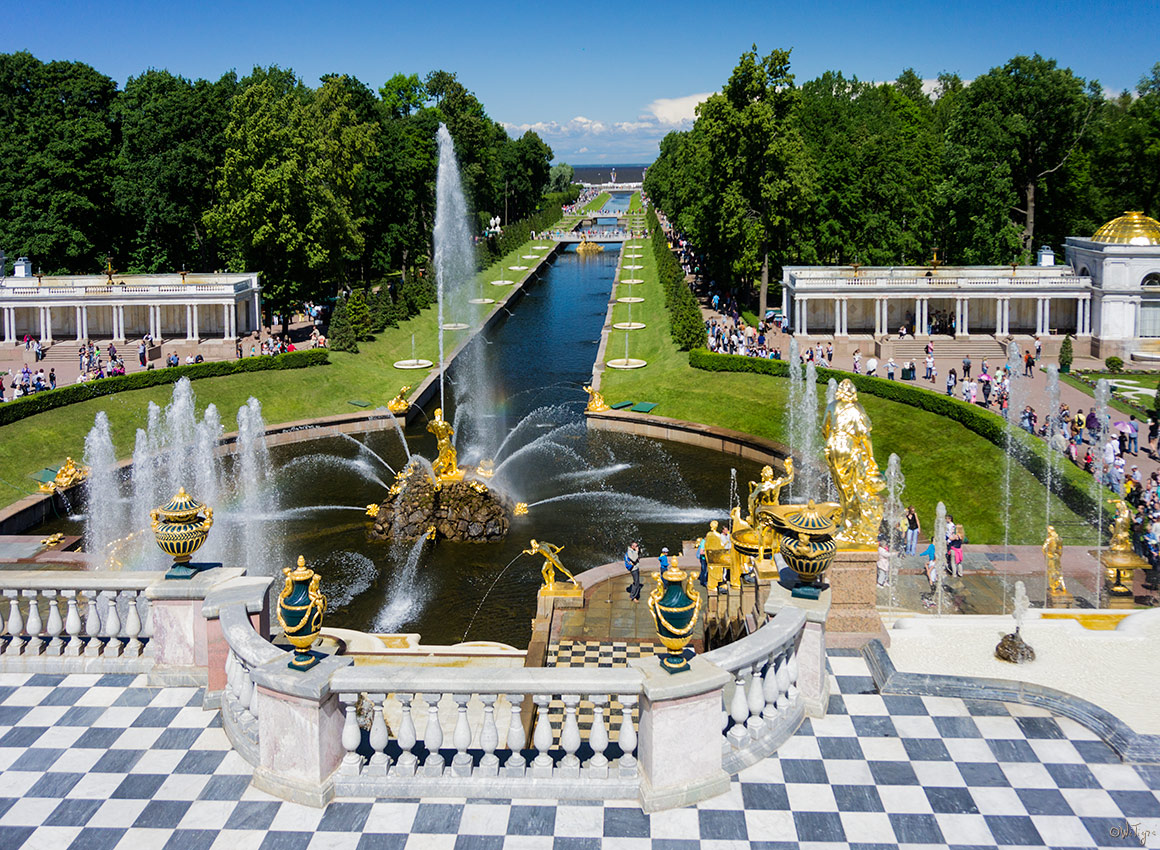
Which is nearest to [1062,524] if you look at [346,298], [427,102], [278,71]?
[346,298]

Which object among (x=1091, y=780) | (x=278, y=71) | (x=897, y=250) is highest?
(x=278, y=71)

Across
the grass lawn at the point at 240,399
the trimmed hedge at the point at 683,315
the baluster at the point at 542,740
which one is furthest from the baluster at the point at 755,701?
the trimmed hedge at the point at 683,315

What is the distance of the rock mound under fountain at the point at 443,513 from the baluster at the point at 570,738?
23.9 meters

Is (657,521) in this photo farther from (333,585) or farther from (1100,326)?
(1100,326)

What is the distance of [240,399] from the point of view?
53844 mm

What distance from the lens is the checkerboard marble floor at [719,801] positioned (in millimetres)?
10789

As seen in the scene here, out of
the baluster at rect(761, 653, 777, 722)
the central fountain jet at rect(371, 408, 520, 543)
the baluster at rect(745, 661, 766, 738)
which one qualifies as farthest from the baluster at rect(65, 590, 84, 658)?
the central fountain jet at rect(371, 408, 520, 543)

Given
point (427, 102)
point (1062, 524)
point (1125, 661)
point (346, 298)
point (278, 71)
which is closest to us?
point (1125, 661)

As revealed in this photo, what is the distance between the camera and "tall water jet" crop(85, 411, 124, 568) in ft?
119

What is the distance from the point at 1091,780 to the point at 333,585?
23681 millimetres

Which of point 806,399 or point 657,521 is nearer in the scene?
point 657,521

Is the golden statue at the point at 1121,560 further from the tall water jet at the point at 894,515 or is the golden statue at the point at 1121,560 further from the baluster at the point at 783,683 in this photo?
the baluster at the point at 783,683

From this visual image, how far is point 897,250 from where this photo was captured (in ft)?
257

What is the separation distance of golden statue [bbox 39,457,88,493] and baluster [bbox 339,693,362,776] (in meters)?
32.1
